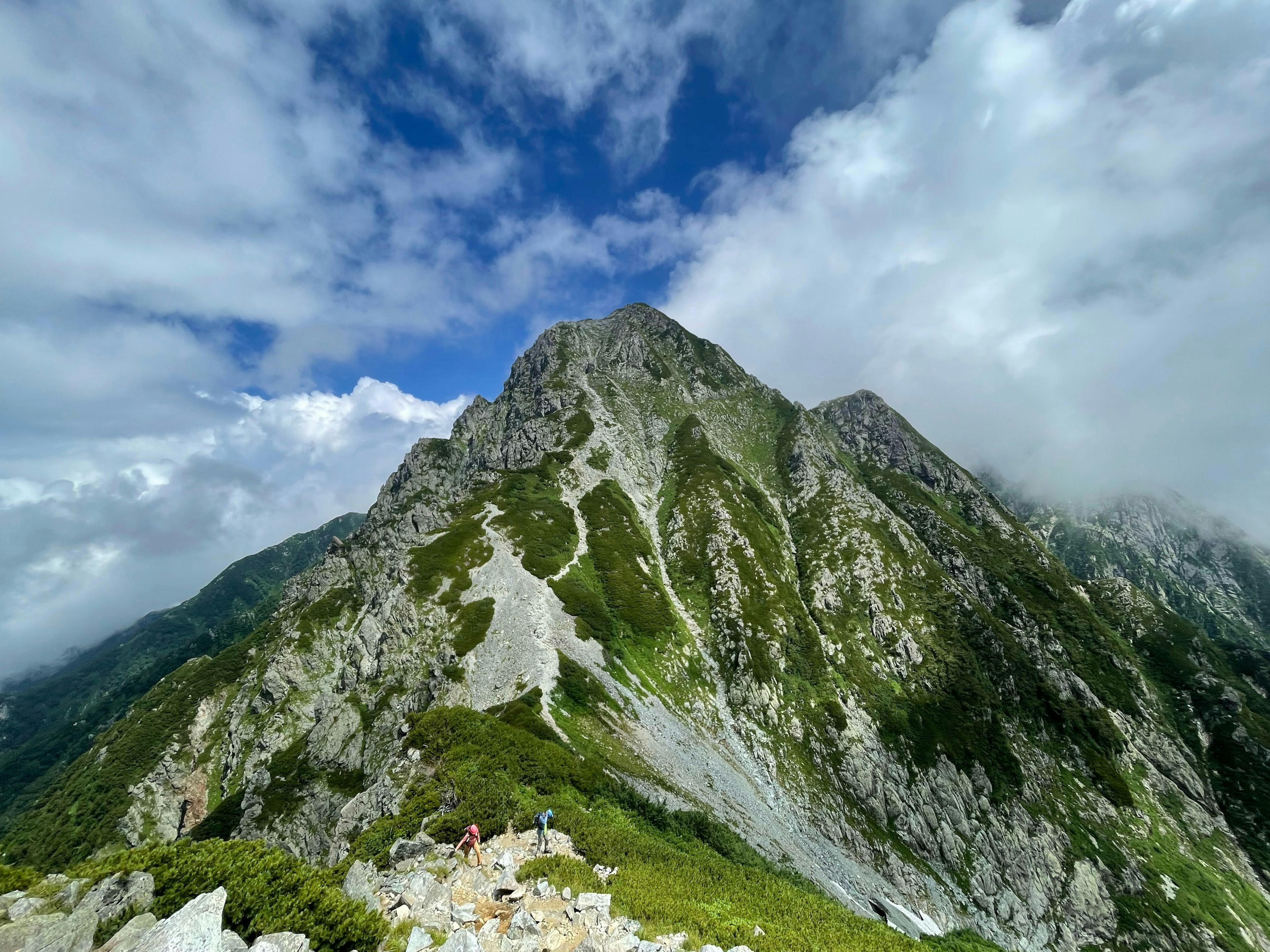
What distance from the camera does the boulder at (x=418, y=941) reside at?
527 inches

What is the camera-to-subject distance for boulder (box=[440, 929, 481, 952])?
1189cm

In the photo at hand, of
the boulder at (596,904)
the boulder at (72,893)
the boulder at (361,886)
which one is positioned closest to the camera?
the boulder at (72,893)

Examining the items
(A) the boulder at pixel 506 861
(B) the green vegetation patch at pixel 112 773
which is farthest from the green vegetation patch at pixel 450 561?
(B) the green vegetation patch at pixel 112 773

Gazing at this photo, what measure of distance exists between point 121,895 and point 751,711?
7636 centimetres

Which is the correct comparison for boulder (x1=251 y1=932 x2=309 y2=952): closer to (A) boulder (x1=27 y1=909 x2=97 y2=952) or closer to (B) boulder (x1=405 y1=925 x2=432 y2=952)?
(B) boulder (x1=405 y1=925 x2=432 y2=952)

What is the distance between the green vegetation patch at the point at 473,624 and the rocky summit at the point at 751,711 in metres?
0.60

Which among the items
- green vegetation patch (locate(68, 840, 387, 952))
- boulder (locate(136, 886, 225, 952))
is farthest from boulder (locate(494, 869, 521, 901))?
boulder (locate(136, 886, 225, 952))

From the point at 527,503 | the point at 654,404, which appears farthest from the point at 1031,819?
the point at 654,404

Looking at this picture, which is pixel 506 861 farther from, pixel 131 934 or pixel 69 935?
pixel 69 935

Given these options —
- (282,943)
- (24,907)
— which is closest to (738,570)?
(282,943)

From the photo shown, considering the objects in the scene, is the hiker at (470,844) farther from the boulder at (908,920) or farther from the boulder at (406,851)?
the boulder at (908,920)

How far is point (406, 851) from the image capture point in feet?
72.0

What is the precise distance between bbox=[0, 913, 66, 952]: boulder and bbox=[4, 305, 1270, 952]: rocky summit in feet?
8.36

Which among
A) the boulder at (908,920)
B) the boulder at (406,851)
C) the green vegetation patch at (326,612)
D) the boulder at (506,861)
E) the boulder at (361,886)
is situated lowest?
the boulder at (908,920)
